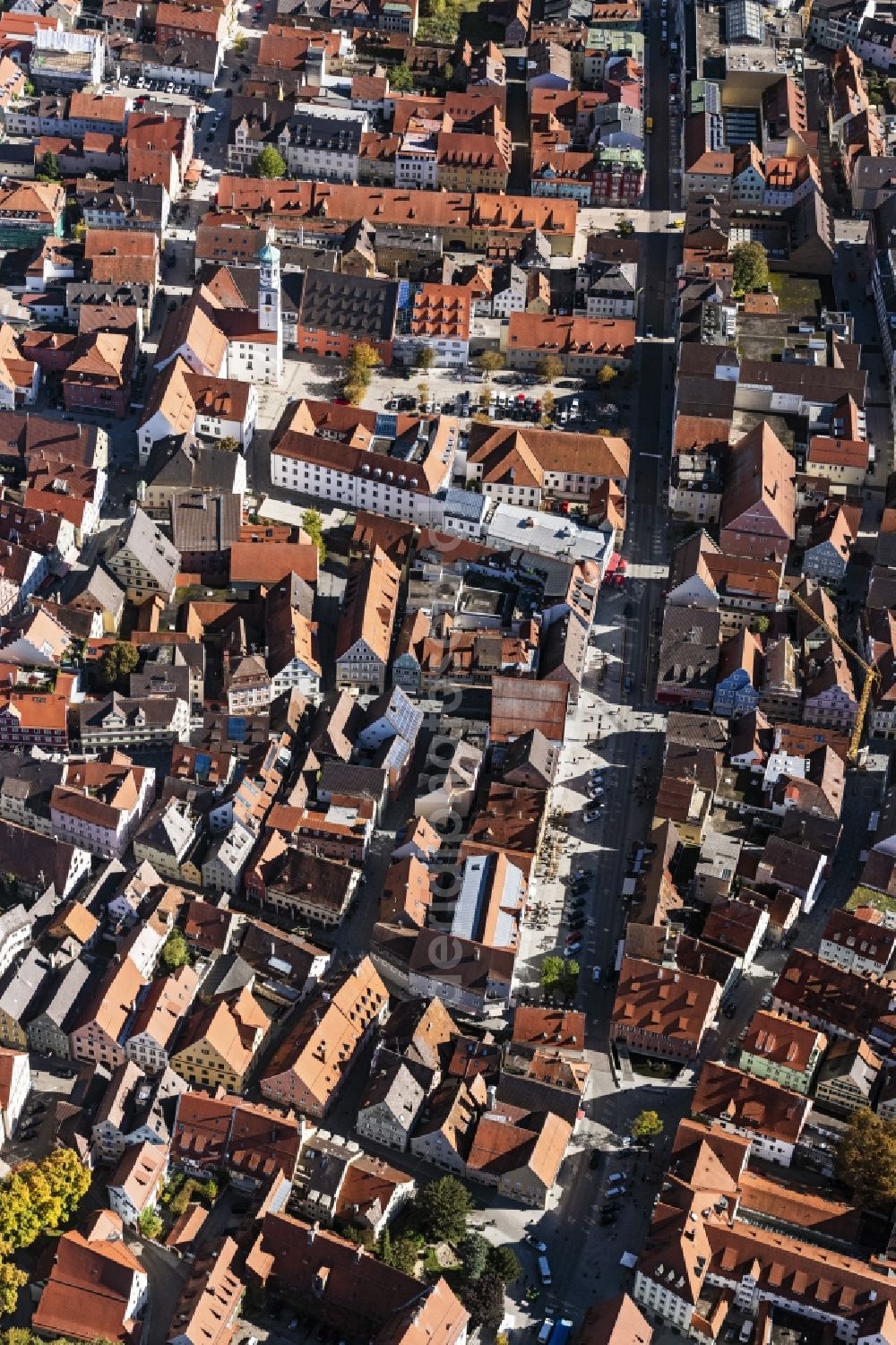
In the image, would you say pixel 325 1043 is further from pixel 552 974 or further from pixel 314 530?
pixel 314 530

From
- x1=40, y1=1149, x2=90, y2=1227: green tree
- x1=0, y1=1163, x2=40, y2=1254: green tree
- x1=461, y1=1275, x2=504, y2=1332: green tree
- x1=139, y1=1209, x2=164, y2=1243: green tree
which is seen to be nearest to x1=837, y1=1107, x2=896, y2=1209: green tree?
x1=461, y1=1275, x2=504, y2=1332: green tree

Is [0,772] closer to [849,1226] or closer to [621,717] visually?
[621,717]

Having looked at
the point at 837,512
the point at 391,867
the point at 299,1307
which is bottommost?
the point at 299,1307

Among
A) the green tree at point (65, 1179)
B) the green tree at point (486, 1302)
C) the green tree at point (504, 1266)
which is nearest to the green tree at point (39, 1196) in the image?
the green tree at point (65, 1179)

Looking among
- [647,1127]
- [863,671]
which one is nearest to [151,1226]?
[647,1127]

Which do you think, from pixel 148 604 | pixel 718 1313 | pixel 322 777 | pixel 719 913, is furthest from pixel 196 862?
pixel 718 1313

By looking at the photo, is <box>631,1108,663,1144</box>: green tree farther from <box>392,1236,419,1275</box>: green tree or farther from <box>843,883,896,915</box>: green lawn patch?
<box>843,883,896,915</box>: green lawn patch

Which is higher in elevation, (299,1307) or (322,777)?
(322,777)
